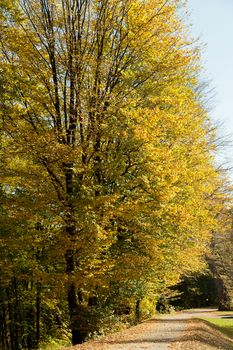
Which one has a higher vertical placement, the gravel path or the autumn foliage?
the autumn foliage

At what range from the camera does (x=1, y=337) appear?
23.5 metres

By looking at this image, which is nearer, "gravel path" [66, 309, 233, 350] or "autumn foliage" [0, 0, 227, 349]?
"gravel path" [66, 309, 233, 350]

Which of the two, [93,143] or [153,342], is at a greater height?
[93,143]

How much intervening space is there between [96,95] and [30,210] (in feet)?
13.8

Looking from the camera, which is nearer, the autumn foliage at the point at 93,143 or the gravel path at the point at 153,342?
the gravel path at the point at 153,342

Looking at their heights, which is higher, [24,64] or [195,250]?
[24,64]

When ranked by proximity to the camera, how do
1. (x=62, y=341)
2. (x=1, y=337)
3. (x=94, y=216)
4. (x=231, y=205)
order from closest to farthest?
1. (x=94, y=216)
2. (x=62, y=341)
3. (x=1, y=337)
4. (x=231, y=205)

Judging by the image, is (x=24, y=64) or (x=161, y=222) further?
(x=161, y=222)

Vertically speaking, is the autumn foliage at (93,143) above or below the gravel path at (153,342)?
above

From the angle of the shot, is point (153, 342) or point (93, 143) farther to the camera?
point (93, 143)

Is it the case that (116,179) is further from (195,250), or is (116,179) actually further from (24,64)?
(195,250)

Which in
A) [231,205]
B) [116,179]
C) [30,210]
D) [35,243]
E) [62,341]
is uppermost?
[231,205]

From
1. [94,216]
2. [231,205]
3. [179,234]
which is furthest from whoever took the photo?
[231,205]

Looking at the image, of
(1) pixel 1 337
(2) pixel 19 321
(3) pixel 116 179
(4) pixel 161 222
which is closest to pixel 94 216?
(3) pixel 116 179
